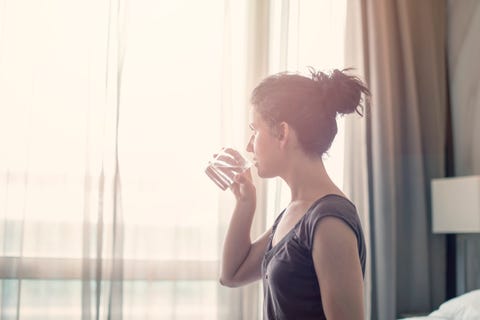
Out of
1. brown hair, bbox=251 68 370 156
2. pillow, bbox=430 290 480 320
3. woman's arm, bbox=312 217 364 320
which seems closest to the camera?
woman's arm, bbox=312 217 364 320

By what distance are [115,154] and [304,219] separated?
1489 millimetres

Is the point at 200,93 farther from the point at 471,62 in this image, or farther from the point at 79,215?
the point at 471,62

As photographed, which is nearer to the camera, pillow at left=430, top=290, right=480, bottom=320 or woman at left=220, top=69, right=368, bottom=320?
woman at left=220, top=69, right=368, bottom=320

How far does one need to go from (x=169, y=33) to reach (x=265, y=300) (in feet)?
5.62

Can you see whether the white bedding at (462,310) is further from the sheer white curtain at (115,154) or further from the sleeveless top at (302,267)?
the sleeveless top at (302,267)

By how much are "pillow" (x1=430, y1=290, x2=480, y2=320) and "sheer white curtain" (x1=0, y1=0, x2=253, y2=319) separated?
86cm

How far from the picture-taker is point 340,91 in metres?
1.26

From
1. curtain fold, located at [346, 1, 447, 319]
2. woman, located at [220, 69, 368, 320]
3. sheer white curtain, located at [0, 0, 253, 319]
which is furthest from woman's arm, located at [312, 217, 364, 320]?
curtain fold, located at [346, 1, 447, 319]

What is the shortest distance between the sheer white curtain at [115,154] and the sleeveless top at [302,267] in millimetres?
1422

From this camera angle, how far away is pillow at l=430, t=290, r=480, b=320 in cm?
217

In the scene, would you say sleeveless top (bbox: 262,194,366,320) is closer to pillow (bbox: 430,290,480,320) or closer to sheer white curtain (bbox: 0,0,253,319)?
pillow (bbox: 430,290,480,320)

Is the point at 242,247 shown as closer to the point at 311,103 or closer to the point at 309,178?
the point at 309,178

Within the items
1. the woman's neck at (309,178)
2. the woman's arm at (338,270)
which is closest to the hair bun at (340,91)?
the woman's neck at (309,178)

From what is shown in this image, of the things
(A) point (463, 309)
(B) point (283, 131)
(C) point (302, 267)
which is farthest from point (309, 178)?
(A) point (463, 309)
